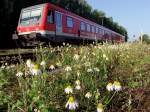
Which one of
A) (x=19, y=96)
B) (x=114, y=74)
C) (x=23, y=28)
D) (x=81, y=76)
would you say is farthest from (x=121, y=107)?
(x=23, y=28)

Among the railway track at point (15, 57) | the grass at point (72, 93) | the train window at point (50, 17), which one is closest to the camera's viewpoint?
the grass at point (72, 93)

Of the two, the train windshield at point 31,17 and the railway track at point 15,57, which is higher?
the train windshield at point 31,17

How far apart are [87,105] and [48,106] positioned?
51 centimetres

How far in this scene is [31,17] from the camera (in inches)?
784

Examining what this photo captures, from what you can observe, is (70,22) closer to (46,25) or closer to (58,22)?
(58,22)

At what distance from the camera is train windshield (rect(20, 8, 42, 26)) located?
19.3 metres

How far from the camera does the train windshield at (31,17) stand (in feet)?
63.3

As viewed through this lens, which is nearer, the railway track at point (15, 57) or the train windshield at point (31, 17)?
the railway track at point (15, 57)

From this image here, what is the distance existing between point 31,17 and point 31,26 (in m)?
0.70

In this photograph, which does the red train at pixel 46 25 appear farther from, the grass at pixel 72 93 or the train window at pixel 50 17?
the grass at pixel 72 93

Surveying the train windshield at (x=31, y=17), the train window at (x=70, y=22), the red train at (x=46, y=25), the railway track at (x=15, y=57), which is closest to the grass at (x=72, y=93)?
the railway track at (x=15, y=57)

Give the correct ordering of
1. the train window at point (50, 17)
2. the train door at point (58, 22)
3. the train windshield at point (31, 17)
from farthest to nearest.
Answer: the train windshield at point (31, 17)
the train door at point (58, 22)
the train window at point (50, 17)

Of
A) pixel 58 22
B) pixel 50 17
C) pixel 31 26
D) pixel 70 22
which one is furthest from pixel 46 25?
pixel 70 22

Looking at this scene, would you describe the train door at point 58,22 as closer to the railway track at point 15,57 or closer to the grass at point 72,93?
the railway track at point 15,57
